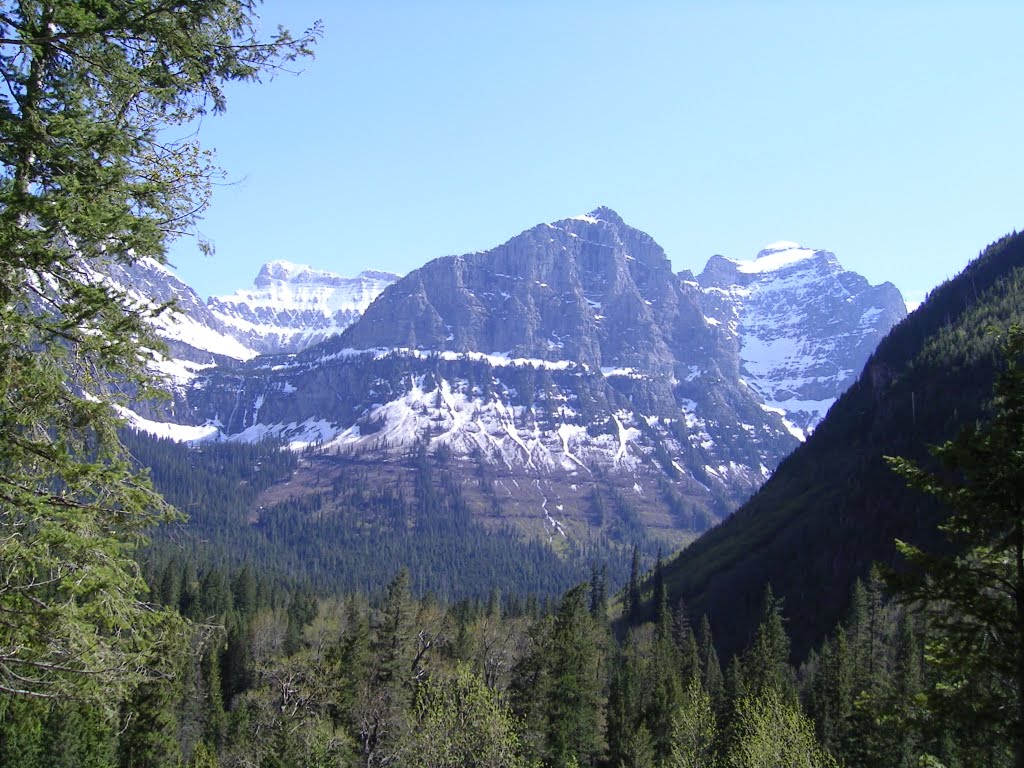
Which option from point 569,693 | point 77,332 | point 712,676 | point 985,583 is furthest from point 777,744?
point 712,676

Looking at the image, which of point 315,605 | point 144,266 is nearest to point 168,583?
point 315,605

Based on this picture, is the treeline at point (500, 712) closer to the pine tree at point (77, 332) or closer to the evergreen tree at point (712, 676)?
the evergreen tree at point (712, 676)

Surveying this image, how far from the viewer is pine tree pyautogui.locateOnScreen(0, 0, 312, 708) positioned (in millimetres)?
11477

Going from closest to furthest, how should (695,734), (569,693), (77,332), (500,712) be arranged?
(77,332)
(500,712)
(569,693)
(695,734)

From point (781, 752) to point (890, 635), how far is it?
268ft

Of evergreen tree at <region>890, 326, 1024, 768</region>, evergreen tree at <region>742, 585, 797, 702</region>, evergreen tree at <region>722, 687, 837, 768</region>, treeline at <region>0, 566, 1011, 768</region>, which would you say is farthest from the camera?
evergreen tree at <region>742, 585, 797, 702</region>

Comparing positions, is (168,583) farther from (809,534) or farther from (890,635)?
(809,534)

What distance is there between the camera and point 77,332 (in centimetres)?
1220

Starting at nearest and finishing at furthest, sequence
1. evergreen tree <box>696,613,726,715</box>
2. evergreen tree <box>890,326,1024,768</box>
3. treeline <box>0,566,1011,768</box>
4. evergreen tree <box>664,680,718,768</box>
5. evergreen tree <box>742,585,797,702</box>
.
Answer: evergreen tree <box>890,326,1024,768</box>, treeline <box>0,566,1011,768</box>, evergreen tree <box>664,680,718,768</box>, evergreen tree <box>742,585,797,702</box>, evergreen tree <box>696,613,726,715</box>

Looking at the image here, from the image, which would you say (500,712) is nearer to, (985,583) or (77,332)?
(985,583)

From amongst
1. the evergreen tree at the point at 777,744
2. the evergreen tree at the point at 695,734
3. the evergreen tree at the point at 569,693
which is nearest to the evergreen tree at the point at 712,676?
the evergreen tree at the point at 695,734

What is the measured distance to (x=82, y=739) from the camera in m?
55.4

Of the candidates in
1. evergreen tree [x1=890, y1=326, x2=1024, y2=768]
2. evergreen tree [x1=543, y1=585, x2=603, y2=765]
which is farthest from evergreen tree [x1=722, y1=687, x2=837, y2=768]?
evergreen tree [x1=890, y1=326, x2=1024, y2=768]

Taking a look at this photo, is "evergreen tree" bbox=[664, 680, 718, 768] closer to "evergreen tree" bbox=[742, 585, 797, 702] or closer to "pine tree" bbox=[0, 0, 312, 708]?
"evergreen tree" bbox=[742, 585, 797, 702]
